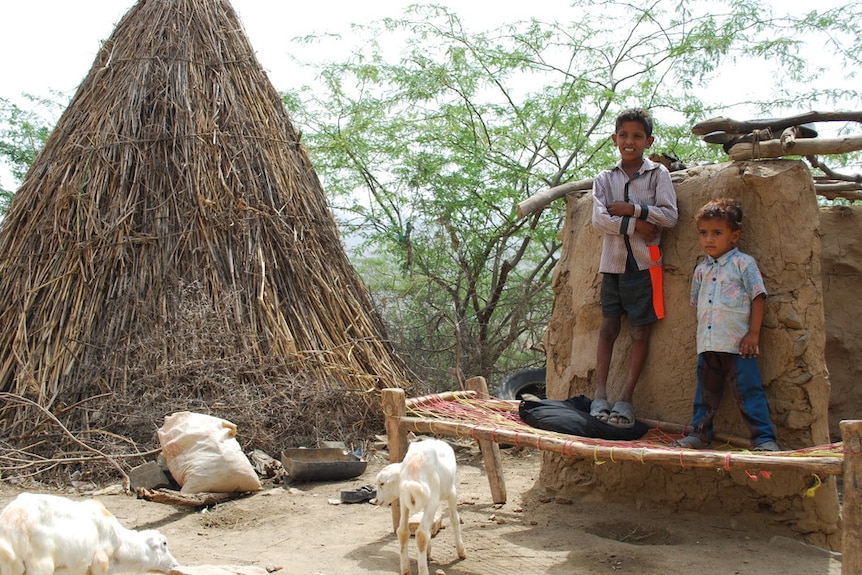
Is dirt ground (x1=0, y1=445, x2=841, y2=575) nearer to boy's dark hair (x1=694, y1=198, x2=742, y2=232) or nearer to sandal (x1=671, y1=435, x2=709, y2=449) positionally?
sandal (x1=671, y1=435, x2=709, y2=449)

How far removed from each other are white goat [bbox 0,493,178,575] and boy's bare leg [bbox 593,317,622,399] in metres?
2.40

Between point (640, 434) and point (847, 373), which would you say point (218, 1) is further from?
point (847, 373)

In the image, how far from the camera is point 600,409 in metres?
4.25

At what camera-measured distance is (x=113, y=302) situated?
6039mm

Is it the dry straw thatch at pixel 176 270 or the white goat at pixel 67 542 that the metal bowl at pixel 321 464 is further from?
the white goat at pixel 67 542

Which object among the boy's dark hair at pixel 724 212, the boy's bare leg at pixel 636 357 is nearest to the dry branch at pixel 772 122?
the boy's dark hair at pixel 724 212

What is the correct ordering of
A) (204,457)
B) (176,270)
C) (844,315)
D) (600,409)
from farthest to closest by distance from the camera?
(176,270) → (844,315) → (204,457) → (600,409)

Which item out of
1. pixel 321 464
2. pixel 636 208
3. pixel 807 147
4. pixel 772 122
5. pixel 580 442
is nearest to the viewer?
pixel 580 442

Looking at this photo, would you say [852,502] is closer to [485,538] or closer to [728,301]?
[728,301]

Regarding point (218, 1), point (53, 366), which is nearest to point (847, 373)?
point (53, 366)

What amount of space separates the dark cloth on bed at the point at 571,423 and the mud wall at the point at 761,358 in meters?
0.37

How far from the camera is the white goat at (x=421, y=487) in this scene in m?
3.29

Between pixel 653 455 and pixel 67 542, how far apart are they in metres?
2.19

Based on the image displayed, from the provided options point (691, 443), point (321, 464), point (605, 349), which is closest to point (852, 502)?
point (691, 443)
